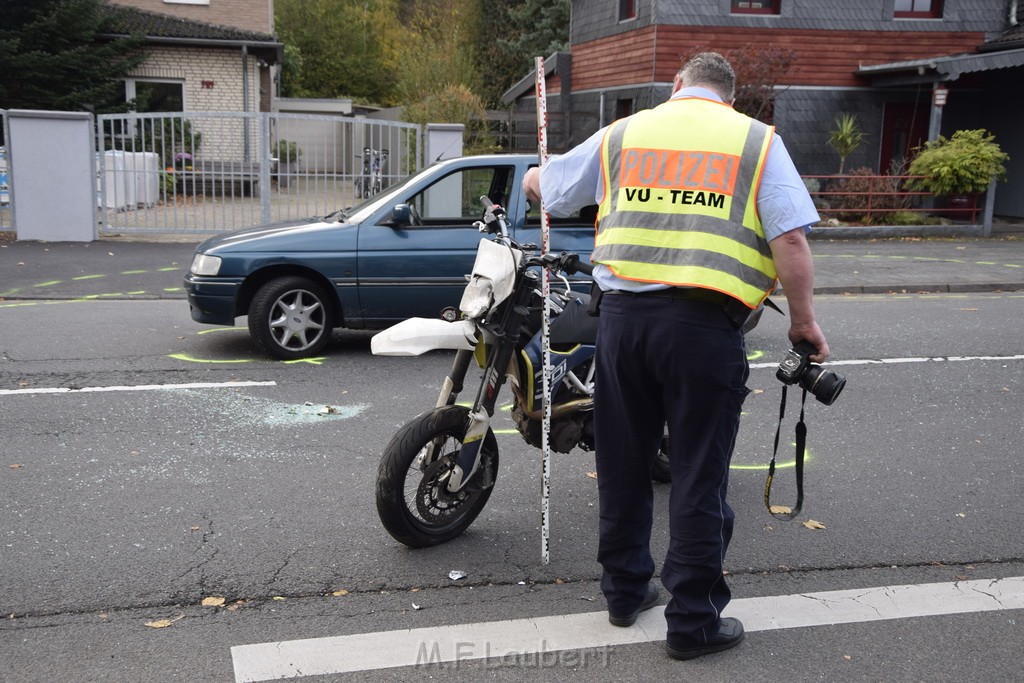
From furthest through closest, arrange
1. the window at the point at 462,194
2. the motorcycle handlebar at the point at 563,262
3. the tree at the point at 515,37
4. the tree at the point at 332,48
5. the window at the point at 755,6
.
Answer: the tree at the point at 332,48
the tree at the point at 515,37
the window at the point at 755,6
the window at the point at 462,194
the motorcycle handlebar at the point at 563,262

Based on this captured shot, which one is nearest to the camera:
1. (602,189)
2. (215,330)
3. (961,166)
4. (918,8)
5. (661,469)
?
(602,189)

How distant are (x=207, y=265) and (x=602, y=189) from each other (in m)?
5.23

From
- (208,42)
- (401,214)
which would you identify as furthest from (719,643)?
(208,42)

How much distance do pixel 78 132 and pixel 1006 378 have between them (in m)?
13.2

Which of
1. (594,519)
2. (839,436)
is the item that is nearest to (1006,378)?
(839,436)

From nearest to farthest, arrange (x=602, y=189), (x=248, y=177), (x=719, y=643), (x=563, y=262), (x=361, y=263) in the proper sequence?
(x=719, y=643), (x=602, y=189), (x=563, y=262), (x=361, y=263), (x=248, y=177)

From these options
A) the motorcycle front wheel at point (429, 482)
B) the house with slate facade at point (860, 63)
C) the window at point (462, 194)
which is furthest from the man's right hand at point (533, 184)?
the house with slate facade at point (860, 63)

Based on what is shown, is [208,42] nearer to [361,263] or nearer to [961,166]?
[961,166]

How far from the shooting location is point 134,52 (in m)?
25.5

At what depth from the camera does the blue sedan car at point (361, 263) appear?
26.8ft

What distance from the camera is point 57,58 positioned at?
2369 cm

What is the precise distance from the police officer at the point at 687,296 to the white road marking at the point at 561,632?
26 cm

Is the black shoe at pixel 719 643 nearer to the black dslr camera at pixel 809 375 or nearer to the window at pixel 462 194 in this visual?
the black dslr camera at pixel 809 375

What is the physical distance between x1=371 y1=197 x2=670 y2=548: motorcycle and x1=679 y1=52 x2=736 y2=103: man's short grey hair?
0.97 metres
